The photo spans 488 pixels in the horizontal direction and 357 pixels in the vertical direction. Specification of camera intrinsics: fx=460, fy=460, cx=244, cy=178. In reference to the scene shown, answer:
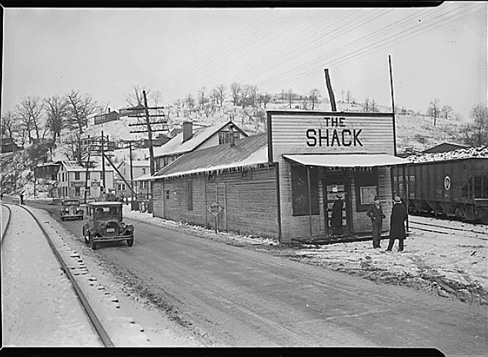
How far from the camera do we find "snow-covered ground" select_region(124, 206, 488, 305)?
16.3ft

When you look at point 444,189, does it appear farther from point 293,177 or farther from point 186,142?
point 186,142

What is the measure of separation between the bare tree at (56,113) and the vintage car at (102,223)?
0.98 m

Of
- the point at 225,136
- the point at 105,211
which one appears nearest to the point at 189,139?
the point at 225,136

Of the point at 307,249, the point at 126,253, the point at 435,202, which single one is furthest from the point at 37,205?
the point at 435,202

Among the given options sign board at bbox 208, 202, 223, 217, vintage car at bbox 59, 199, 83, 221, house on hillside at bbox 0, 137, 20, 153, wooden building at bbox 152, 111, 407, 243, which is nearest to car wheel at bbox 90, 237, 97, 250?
vintage car at bbox 59, 199, 83, 221

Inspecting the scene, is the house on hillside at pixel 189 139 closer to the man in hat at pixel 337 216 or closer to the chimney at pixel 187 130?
the chimney at pixel 187 130

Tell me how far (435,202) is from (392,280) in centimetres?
871

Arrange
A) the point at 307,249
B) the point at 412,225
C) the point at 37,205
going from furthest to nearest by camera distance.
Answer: the point at 412,225 < the point at 307,249 < the point at 37,205

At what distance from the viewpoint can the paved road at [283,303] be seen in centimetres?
371

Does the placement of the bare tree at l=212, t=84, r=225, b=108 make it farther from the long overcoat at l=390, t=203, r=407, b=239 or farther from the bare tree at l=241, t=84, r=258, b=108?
the long overcoat at l=390, t=203, r=407, b=239

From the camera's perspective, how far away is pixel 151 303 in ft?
14.5

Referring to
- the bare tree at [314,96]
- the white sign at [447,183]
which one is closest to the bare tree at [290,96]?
the bare tree at [314,96]

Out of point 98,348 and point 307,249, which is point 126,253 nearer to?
point 98,348

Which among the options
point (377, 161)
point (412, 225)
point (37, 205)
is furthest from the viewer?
point (412, 225)
